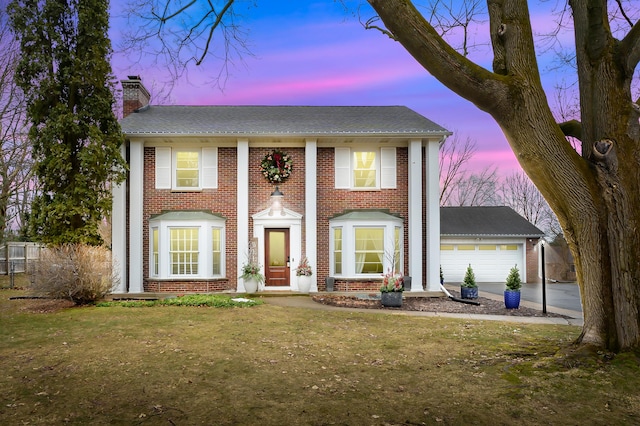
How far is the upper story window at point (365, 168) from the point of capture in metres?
16.4

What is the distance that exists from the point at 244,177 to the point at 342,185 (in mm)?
3446

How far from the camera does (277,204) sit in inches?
629

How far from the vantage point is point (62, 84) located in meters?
14.0

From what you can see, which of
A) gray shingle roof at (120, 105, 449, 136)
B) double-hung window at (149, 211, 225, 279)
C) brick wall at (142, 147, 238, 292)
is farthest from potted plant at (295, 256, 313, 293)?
gray shingle roof at (120, 105, 449, 136)

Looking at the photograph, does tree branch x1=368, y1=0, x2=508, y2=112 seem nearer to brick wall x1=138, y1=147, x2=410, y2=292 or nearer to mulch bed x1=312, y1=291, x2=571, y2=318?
mulch bed x1=312, y1=291, x2=571, y2=318

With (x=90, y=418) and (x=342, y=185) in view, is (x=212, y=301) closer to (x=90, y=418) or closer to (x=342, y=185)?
(x=342, y=185)

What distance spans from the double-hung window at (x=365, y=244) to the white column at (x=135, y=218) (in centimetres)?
653

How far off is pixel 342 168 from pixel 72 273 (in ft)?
29.7

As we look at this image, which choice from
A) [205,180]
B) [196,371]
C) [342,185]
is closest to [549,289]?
[342,185]

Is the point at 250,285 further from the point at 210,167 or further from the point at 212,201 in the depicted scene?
the point at 210,167

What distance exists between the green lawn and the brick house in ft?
19.6

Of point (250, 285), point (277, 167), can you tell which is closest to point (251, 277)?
point (250, 285)

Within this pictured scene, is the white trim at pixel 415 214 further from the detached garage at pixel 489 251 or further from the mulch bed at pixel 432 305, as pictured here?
the detached garage at pixel 489 251

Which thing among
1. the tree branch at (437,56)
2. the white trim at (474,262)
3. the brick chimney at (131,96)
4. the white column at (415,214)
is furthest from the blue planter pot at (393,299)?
the brick chimney at (131,96)
